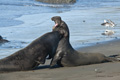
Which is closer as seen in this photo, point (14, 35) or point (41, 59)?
point (41, 59)

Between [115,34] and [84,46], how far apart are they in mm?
3330

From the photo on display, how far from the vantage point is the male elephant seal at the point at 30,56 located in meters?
7.03

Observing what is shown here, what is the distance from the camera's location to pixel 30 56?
23.6 feet

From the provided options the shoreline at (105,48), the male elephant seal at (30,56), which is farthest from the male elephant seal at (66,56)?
the shoreline at (105,48)

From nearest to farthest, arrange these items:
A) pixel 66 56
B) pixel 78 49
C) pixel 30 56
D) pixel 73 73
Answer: pixel 73 73, pixel 30 56, pixel 66 56, pixel 78 49

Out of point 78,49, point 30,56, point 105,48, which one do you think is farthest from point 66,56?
point 105,48

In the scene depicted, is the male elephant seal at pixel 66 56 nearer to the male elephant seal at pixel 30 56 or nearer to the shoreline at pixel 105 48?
the male elephant seal at pixel 30 56

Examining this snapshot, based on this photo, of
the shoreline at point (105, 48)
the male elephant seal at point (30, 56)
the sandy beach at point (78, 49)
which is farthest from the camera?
the shoreline at point (105, 48)

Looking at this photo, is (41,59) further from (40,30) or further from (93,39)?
(40,30)

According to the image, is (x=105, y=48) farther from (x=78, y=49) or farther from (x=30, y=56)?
(x=30, y=56)

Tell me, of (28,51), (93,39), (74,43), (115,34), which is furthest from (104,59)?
(115,34)

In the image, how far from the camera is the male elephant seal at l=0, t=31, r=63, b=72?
7031mm

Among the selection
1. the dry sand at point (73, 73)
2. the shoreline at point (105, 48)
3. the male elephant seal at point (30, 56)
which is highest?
the male elephant seal at point (30, 56)

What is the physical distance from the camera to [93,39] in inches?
484
